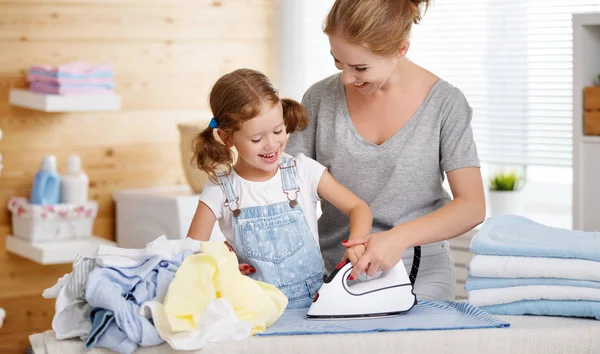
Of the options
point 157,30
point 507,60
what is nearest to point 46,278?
point 157,30

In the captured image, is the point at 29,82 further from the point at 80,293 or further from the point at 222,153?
the point at 80,293

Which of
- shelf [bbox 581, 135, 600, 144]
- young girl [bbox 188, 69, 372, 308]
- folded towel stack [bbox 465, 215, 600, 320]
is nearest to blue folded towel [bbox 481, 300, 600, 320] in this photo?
folded towel stack [bbox 465, 215, 600, 320]

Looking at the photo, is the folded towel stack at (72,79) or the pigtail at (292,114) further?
the folded towel stack at (72,79)

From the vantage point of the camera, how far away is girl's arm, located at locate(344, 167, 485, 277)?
1748 mm

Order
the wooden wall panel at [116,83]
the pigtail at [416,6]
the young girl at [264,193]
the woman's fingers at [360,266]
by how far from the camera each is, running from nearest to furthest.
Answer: the woman's fingers at [360,266] → the young girl at [264,193] → the pigtail at [416,6] → the wooden wall panel at [116,83]

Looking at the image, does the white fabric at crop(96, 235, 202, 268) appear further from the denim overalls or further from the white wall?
the white wall

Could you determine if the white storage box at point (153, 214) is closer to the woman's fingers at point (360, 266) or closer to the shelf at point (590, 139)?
the shelf at point (590, 139)

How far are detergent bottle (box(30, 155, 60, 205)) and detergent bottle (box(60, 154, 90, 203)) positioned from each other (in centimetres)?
3

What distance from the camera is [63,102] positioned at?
314cm

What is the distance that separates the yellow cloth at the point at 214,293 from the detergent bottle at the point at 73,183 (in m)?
1.80

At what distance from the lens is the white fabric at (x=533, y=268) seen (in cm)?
166

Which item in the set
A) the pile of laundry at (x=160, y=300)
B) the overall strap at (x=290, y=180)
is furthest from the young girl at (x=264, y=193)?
the pile of laundry at (x=160, y=300)

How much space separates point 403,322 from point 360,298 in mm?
100

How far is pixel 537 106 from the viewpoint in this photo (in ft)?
10.9
